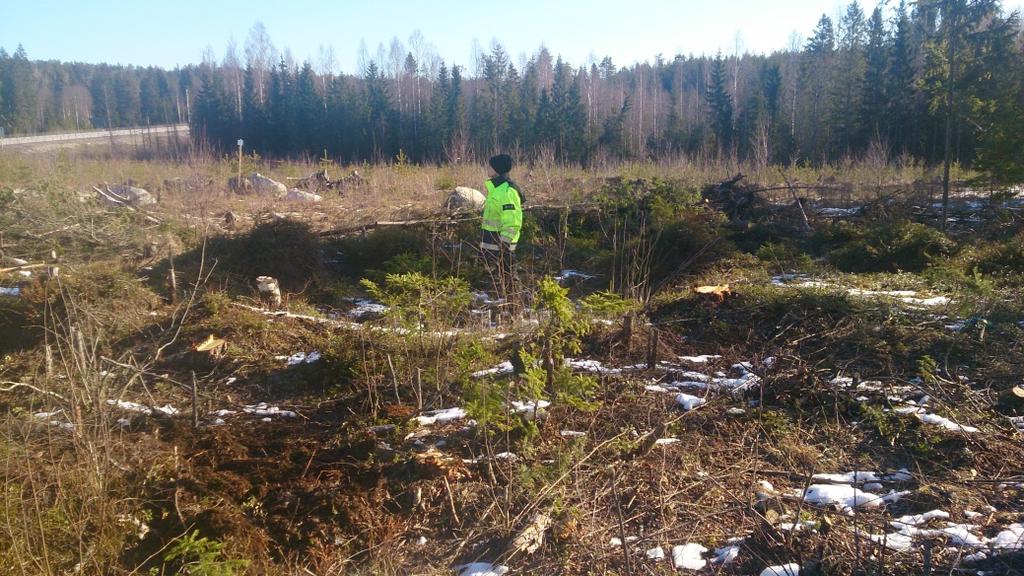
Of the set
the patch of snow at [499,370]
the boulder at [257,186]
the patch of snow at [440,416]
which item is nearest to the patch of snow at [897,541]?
the patch of snow at [440,416]

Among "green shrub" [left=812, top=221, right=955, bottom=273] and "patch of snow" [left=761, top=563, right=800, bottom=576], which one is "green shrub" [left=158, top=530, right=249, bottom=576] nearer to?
"patch of snow" [left=761, top=563, right=800, bottom=576]

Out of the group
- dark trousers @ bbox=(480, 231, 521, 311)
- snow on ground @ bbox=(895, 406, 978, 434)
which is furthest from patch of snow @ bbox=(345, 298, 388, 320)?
snow on ground @ bbox=(895, 406, 978, 434)

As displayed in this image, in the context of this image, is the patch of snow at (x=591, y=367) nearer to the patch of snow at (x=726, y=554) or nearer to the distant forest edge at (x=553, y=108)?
the patch of snow at (x=726, y=554)

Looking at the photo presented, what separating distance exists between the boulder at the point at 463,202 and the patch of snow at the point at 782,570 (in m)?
9.57

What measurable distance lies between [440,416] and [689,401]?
5.93 feet

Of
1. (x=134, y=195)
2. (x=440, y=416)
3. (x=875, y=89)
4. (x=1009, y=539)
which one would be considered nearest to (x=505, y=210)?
(x=440, y=416)

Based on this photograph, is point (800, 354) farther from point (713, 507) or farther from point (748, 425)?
point (713, 507)

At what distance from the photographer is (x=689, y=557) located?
3.03 meters

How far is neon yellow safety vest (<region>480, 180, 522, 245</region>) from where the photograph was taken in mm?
7520

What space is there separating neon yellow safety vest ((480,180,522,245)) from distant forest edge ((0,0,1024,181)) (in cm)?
1237

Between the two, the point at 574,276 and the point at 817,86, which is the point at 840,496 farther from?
the point at 817,86

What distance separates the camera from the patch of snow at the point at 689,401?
460cm

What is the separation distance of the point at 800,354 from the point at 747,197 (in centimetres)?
883

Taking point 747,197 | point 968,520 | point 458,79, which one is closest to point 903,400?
point 968,520
